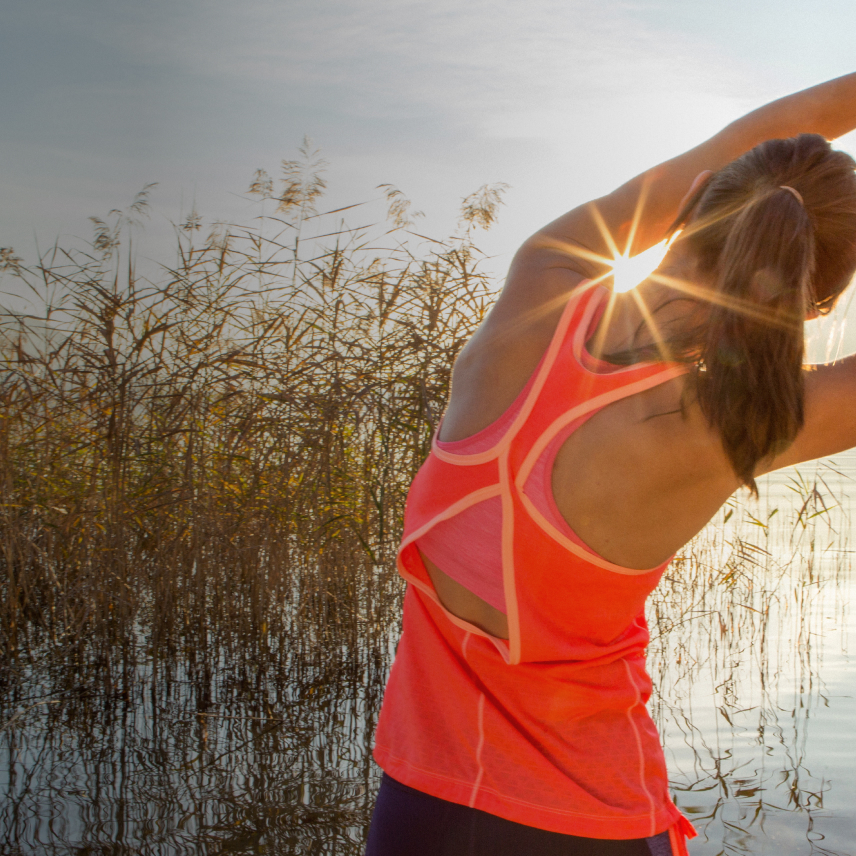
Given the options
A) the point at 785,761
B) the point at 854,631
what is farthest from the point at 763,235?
the point at 854,631

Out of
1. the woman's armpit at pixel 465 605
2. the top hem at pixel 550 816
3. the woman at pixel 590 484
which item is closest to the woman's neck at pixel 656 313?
the woman at pixel 590 484

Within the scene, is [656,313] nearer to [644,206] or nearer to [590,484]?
[590,484]

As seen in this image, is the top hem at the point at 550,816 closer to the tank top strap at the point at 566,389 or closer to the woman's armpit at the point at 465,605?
the woman's armpit at the point at 465,605

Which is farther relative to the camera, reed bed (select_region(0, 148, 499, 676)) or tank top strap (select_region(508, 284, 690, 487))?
reed bed (select_region(0, 148, 499, 676))

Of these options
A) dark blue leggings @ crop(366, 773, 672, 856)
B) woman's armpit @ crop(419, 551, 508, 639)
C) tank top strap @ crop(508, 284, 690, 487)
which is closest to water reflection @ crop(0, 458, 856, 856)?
dark blue leggings @ crop(366, 773, 672, 856)

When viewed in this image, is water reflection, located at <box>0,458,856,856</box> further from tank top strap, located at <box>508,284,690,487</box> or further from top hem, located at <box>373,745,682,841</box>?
tank top strap, located at <box>508,284,690,487</box>

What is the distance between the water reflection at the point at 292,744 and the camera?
254 centimetres

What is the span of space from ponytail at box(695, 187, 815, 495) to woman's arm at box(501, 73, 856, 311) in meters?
0.17

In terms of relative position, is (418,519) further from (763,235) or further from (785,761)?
(785,761)

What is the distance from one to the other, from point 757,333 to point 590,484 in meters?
0.19

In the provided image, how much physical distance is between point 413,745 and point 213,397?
304cm

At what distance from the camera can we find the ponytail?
0.66 meters

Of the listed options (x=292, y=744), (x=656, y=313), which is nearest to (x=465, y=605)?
(x=656, y=313)

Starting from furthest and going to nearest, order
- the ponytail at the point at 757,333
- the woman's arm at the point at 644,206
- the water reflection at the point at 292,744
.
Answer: the water reflection at the point at 292,744 → the woman's arm at the point at 644,206 → the ponytail at the point at 757,333
